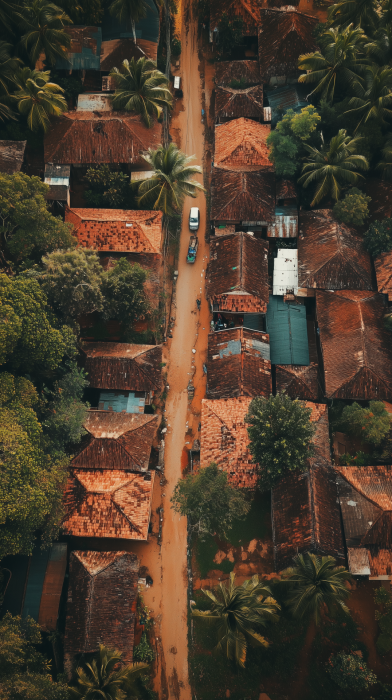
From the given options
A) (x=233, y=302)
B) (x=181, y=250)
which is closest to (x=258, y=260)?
(x=233, y=302)

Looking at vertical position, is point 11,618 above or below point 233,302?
below

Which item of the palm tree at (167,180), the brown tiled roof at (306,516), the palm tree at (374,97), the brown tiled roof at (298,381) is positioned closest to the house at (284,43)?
the palm tree at (374,97)

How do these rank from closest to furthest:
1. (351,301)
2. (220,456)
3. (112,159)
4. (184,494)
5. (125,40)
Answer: (184,494), (220,456), (351,301), (112,159), (125,40)

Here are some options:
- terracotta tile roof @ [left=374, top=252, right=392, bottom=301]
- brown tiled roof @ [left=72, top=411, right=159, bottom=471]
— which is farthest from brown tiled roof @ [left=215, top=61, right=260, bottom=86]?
brown tiled roof @ [left=72, top=411, right=159, bottom=471]

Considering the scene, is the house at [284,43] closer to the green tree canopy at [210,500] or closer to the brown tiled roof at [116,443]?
the brown tiled roof at [116,443]

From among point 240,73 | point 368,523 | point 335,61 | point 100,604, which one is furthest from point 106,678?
point 240,73

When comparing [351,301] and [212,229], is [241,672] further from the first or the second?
[212,229]

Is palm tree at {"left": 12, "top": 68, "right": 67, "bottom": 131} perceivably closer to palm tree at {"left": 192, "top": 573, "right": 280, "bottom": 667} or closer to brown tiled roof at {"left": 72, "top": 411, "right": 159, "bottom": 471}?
brown tiled roof at {"left": 72, "top": 411, "right": 159, "bottom": 471}
